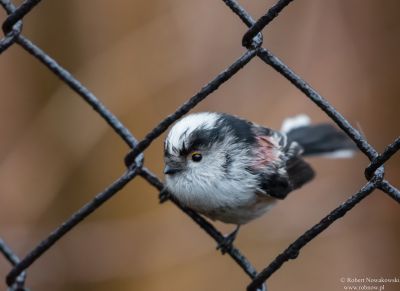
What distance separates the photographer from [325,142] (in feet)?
8.48

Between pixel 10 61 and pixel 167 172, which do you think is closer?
pixel 167 172

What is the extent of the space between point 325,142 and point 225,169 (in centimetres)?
65

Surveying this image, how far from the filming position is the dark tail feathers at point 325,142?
2.57 m

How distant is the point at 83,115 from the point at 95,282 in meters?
0.88

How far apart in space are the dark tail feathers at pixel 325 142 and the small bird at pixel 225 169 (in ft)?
1.16

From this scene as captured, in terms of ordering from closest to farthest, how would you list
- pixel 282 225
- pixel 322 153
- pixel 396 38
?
pixel 322 153, pixel 396 38, pixel 282 225

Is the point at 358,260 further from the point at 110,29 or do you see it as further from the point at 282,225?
the point at 110,29

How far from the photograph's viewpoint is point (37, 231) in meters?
3.40

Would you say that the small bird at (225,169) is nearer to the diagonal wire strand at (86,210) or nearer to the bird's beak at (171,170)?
the bird's beak at (171,170)

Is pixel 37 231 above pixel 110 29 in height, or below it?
below

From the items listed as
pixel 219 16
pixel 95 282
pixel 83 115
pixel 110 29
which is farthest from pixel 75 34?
pixel 95 282

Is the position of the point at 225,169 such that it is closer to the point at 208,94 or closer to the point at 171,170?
the point at 171,170

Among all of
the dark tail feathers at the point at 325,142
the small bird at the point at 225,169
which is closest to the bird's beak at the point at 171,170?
the small bird at the point at 225,169

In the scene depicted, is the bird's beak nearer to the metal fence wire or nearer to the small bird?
the small bird
